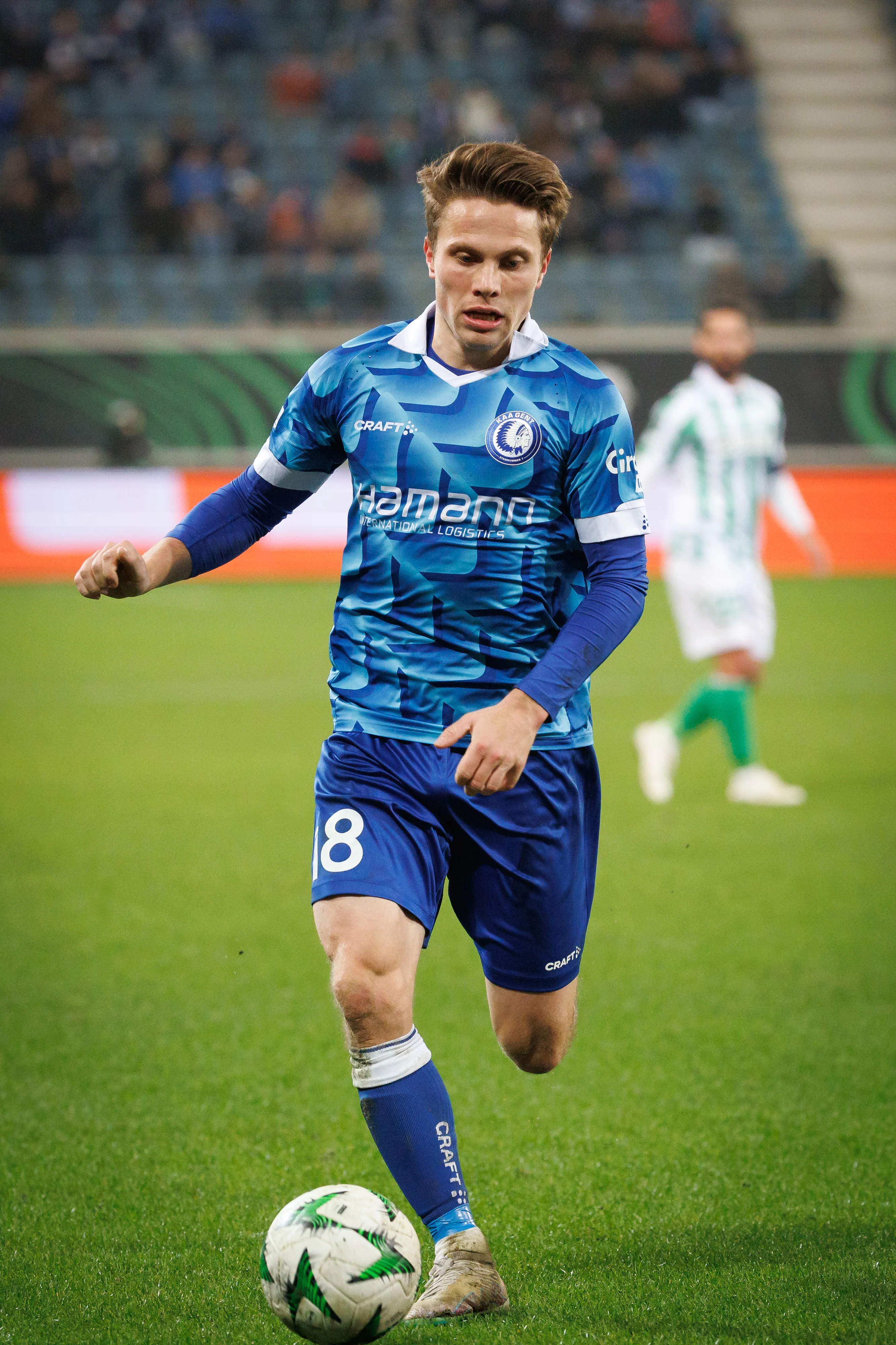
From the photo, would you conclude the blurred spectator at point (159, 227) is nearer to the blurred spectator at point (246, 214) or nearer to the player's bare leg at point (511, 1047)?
the blurred spectator at point (246, 214)

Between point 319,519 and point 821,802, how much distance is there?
9600mm

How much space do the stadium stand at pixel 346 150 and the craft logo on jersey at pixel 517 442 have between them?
58.2 ft

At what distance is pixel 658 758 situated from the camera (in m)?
8.27

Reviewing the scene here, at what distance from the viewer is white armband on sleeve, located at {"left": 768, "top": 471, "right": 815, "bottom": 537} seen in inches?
331

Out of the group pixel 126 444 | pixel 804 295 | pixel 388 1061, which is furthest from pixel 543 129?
pixel 388 1061

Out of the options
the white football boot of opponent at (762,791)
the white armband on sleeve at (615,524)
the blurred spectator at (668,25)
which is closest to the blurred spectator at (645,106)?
the blurred spectator at (668,25)

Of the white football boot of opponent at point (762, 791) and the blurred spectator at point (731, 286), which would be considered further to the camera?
the blurred spectator at point (731, 286)

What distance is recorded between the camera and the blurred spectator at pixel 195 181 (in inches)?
874

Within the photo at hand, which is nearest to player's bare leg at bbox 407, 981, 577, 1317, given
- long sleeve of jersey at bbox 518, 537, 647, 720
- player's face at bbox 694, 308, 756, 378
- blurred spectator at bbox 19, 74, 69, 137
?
long sleeve of jersey at bbox 518, 537, 647, 720

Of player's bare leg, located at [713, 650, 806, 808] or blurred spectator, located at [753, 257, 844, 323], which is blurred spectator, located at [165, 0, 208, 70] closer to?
blurred spectator, located at [753, 257, 844, 323]

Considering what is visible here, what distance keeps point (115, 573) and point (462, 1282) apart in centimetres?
150

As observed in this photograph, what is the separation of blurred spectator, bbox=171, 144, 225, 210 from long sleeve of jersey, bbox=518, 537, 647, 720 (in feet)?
67.2

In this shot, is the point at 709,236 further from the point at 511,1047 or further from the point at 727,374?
the point at 511,1047

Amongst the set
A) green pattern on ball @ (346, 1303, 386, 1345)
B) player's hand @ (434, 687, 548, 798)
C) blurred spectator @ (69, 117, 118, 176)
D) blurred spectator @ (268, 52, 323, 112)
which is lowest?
green pattern on ball @ (346, 1303, 386, 1345)
